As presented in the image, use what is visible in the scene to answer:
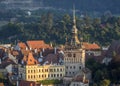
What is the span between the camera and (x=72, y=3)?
143 meters

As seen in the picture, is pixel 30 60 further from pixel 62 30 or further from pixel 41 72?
pixel 62 30

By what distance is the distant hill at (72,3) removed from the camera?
5463 inches

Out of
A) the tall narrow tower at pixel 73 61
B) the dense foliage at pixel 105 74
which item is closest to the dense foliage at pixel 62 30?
the tall narrow tower at pixel 73 61

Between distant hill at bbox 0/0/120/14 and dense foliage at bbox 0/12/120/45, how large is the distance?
3195 cm

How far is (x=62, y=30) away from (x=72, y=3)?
144 ft

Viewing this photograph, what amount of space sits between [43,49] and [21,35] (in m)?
16.8

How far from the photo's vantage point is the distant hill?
139m

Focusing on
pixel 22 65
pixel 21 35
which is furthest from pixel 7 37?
pixel 22 65

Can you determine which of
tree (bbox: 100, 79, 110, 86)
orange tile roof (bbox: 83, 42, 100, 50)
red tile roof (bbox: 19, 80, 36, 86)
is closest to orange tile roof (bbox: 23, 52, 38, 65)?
red tile roof (bbox: 19, 80, 36, 86)

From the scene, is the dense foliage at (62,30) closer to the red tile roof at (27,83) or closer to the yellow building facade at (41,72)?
the yellow building facade at (41,72)

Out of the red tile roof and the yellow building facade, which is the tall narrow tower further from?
the red tile roof

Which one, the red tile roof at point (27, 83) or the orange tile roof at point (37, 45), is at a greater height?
the orange tile roof at point (37, 45)

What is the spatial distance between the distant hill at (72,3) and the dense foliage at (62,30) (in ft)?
105

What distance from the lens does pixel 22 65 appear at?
7794 cm
